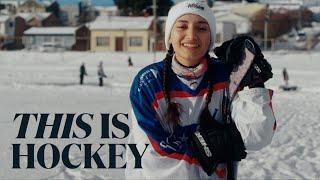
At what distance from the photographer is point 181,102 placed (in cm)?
197

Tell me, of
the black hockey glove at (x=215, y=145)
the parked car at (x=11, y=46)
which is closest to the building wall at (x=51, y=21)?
the parked car at (x=11, y=46)

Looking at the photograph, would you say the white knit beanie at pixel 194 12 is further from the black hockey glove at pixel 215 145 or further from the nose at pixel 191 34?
the black hockey glove at pixel 215 145

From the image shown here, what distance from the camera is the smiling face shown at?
2006mm

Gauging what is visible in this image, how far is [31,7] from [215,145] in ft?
A: 263

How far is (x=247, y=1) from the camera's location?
5553 cm

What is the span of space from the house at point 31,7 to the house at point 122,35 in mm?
31096

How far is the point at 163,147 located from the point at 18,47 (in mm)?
55253

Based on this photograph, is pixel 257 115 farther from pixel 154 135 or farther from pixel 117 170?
pixel 117 170

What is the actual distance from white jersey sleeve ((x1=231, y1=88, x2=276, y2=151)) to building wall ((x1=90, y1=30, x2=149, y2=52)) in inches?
1790

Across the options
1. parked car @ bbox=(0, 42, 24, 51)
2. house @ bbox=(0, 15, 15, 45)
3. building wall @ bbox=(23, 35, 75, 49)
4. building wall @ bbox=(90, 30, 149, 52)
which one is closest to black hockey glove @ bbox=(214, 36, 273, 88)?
building wall @ bbox=(90, 30, 149, 52)

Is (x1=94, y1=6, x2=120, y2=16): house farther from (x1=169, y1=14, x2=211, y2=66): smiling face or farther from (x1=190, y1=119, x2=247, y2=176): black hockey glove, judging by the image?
(x1=190, y1=119, x2=247, y2=176): black hockey glove

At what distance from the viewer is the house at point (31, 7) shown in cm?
7862

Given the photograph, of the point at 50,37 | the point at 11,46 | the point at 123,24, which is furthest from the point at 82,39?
the point at 11,46

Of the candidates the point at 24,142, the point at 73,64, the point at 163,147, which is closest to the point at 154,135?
the point at 163,147
